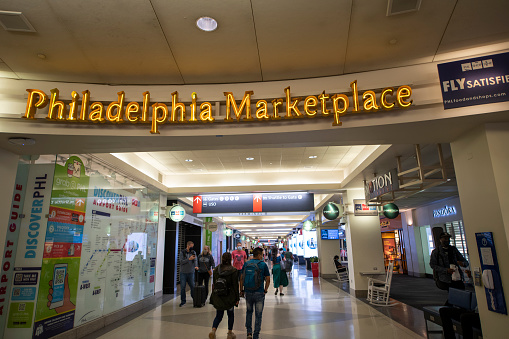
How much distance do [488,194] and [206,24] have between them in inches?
163

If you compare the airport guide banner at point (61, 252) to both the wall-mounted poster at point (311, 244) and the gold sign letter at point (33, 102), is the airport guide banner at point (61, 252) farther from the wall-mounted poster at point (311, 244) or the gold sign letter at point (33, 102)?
the wall-mounted poster at point (311, 244)

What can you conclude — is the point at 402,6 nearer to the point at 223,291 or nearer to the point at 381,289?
the point at 223,291

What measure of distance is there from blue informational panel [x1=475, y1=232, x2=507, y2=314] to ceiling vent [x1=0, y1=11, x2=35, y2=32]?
6035mm

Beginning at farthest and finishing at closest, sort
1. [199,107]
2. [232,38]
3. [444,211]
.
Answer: [444,211] → [199,107] → [232,38]

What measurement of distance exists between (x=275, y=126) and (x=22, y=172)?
425 cm

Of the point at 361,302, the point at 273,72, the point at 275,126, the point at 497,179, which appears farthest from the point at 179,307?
the point at 497,179

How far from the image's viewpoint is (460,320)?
444 cm

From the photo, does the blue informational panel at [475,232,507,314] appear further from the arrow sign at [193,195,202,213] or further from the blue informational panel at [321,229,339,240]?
the blue informational panel at [321,229,339,240]

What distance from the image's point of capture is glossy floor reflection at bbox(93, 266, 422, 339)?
5504 mm

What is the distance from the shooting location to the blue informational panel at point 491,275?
3805 mm

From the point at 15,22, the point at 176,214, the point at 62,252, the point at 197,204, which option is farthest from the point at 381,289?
the point at 15,22

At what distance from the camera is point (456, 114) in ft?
12.6

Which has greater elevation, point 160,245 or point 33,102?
point 33,102

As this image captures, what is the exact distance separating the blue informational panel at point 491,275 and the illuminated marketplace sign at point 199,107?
2115 millimetres
